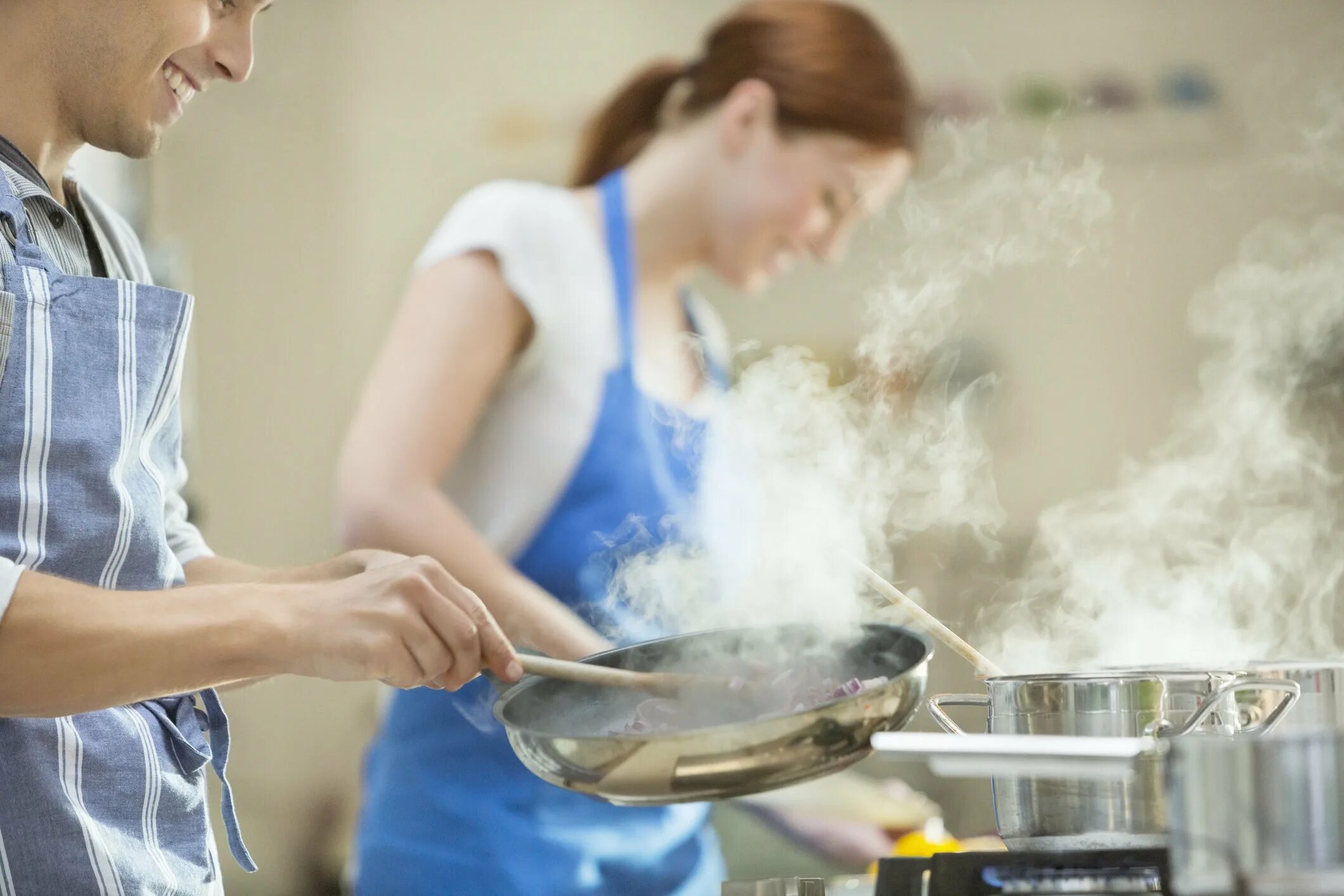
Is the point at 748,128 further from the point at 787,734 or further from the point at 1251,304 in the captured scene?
the point at 1251,304

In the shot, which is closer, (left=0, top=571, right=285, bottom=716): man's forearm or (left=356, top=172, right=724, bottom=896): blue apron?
(left=0, top=571, right=285, bottom=716): man's forearm

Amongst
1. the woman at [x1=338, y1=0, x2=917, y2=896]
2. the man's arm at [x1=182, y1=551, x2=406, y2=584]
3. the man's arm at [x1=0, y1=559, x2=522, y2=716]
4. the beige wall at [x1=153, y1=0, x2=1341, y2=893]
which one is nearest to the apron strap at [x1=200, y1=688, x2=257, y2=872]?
the man's arm at [x1=182, y1=551, x2=406, y2=584]

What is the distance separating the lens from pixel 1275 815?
2.12 feet

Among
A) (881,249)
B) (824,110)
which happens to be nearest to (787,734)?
(824,110)

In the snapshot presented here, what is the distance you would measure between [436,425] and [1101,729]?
2.93 ft

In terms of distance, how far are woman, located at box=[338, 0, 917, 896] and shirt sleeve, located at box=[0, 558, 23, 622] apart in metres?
0.62

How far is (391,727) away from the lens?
163cm

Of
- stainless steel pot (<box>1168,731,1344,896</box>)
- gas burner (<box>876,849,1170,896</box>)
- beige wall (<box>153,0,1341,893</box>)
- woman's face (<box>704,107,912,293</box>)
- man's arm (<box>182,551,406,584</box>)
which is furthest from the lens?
beige wall (<box>153,0,1341,893</box>)

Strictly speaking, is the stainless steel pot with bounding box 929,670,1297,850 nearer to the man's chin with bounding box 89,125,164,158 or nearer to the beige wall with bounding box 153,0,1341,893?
the man's chin with bounding box 89,125,164,158

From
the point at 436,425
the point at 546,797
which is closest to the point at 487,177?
the point at 436,425

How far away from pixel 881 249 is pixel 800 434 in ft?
6.57

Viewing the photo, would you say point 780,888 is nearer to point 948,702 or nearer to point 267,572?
point 948,702

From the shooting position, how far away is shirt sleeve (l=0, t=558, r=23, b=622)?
82cm

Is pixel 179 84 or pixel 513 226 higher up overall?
pixel 179 84
